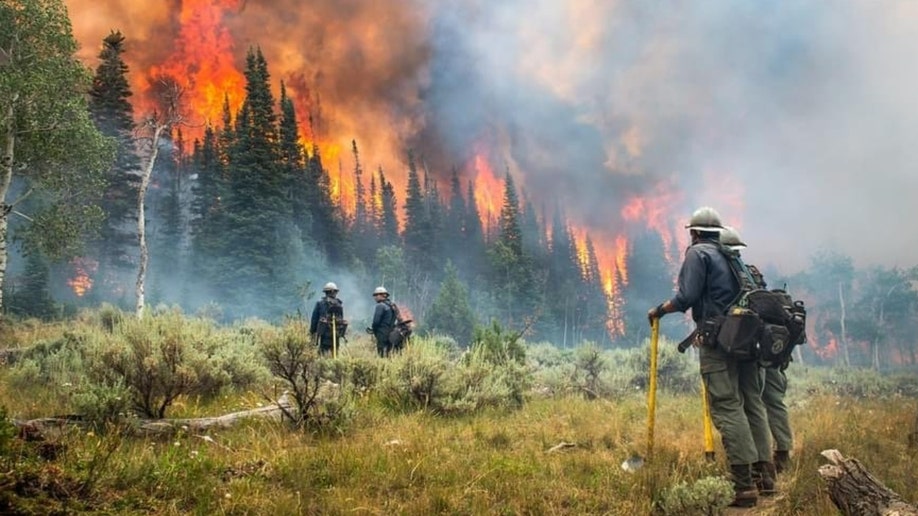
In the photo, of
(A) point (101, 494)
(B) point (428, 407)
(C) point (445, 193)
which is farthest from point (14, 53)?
(C) point (445, 193)

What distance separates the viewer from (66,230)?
18.9 meters

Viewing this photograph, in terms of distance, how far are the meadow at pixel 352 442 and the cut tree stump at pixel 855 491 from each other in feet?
1.05

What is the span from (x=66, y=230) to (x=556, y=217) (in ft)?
251

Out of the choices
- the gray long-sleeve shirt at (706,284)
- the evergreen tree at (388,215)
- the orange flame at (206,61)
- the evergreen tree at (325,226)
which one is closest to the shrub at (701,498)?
the gray long-sleeve shirt at (706,284)

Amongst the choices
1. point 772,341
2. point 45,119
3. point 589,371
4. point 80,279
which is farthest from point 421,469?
point 80,279

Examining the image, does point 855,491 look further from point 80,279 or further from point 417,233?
point 417,233

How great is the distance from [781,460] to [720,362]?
70.2 inches

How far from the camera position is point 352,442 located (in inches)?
208

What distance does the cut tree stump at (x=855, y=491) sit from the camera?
344cm

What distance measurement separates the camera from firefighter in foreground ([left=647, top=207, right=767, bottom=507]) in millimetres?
4637

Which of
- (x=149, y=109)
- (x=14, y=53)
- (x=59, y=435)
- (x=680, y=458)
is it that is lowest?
(x=680, y=458)

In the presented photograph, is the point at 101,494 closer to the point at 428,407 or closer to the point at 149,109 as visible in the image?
the point at 428,407

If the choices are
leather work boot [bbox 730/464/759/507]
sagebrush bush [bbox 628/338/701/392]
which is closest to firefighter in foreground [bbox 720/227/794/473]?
leather work boot [bbox 730/464/759/507]

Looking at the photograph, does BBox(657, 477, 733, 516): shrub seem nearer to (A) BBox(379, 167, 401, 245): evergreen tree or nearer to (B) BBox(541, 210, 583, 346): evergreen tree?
(A) BBox(379, 167, 401, 245): evergreen tree
